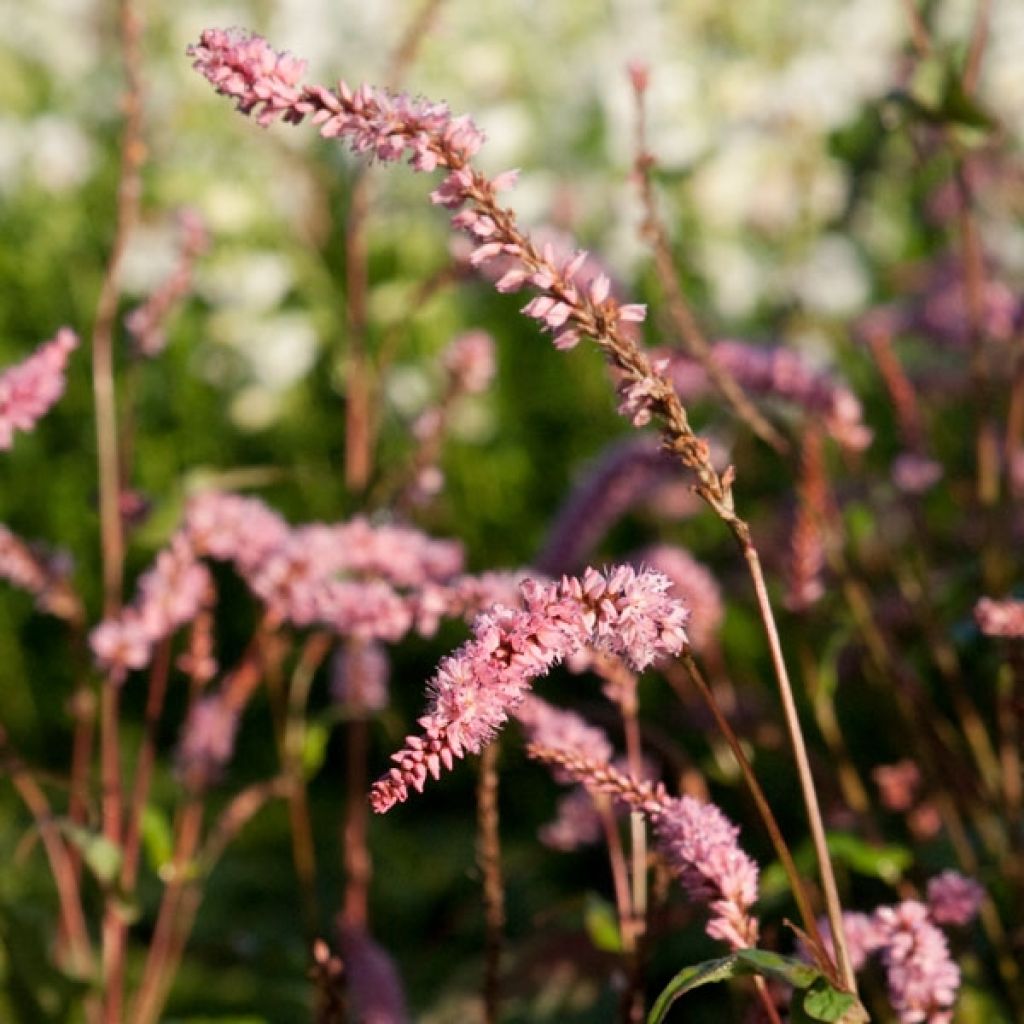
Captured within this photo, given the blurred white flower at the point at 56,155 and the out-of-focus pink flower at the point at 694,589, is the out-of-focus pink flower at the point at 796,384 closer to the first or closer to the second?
the out-of-focus pink flower at the point at 694,589

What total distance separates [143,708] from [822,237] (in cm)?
189

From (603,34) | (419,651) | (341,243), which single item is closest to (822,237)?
(603,34)

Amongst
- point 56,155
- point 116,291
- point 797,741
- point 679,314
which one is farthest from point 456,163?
point 56,155

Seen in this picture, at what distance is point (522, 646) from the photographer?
718mm

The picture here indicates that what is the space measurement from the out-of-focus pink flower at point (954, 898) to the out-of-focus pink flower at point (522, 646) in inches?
14.8

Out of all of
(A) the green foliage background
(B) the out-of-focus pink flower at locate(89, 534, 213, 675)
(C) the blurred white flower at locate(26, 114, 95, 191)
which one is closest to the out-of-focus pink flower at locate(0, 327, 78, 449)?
(B) the out-of-focus pink flower at locate(89, 534, 213, 675)

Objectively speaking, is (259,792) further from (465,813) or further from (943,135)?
(465,813)

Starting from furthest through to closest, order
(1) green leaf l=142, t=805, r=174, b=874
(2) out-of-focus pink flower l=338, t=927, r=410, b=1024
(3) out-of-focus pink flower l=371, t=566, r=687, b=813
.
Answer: (1) green leaf l=142, t=805, r=174, b=874 → (2) out-of-focus pink flower l=338, t=927, r=410, b=1024 → (3) out-of-focus pink flower l=371, t=566, r=687, b=813

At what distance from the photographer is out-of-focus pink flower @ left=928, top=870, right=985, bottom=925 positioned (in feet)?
3.28

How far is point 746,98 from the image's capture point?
347cm

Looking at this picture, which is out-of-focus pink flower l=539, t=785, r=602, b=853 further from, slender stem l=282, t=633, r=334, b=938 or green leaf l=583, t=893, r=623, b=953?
slender stem l=282, t=633, r=334, b=938

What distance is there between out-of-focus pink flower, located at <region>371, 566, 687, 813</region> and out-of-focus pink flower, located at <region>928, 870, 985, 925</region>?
1.23ft

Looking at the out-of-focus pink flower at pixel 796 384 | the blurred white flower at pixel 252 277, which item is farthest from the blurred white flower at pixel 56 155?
the out-of-focus pink flower at pixel 796 384

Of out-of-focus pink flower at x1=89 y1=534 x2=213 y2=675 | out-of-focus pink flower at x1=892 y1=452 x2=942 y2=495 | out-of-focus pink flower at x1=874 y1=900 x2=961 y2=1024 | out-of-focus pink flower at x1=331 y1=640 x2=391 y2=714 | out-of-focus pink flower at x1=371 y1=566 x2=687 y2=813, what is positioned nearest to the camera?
out-of-focus pink flower at x1=371 y1=566 x2=687 y2=813
